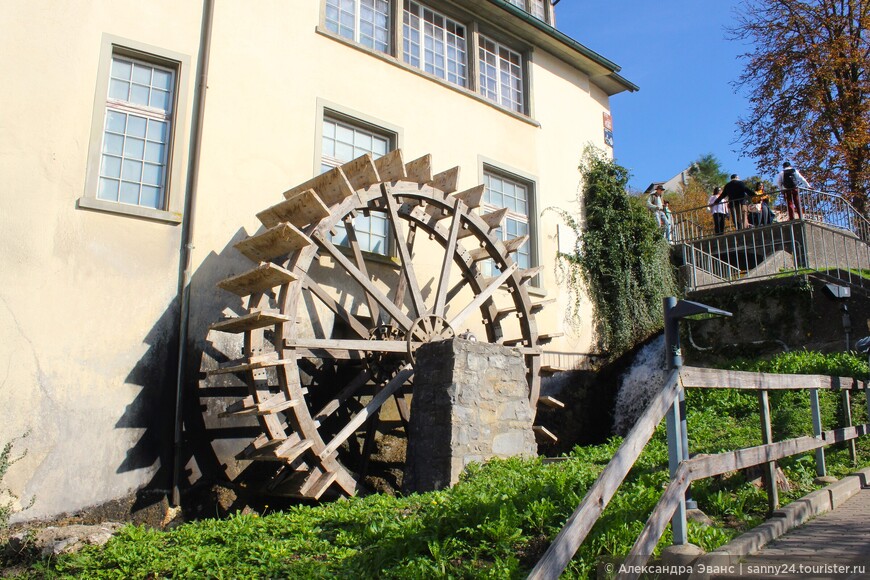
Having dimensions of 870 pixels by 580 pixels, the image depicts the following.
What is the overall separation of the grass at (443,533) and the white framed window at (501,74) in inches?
273

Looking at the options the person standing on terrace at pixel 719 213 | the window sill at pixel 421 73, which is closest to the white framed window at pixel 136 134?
the window sill at pixel 421 73

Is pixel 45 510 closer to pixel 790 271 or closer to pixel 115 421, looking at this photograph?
pixel 115 421

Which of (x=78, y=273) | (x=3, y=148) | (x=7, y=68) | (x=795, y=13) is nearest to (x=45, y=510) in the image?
(x=78, y=273)

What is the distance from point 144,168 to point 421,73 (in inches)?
167

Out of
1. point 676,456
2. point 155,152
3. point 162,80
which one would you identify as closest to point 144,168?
point 155,152

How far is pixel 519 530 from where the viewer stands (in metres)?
4.05

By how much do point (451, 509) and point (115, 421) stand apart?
4.08 m

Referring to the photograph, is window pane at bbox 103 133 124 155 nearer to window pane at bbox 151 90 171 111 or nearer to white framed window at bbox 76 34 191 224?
white framed window at bbox 76 34 191 224

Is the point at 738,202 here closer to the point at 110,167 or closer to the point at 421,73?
the point at 421,73

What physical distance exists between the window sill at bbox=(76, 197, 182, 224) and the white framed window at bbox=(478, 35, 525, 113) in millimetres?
5563

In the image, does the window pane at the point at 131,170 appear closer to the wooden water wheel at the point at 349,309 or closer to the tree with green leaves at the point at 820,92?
the wooden water wheel at the point at 349,309

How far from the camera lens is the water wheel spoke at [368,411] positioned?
737 cm

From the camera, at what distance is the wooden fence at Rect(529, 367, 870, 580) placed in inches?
118

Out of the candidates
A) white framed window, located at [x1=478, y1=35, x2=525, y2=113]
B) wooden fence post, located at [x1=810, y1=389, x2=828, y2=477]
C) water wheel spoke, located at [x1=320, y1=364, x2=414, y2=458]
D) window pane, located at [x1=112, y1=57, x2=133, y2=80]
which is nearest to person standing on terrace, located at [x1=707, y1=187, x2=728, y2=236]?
white framed window, located at [x1=478, y1=35, x2=525, y2=113]
